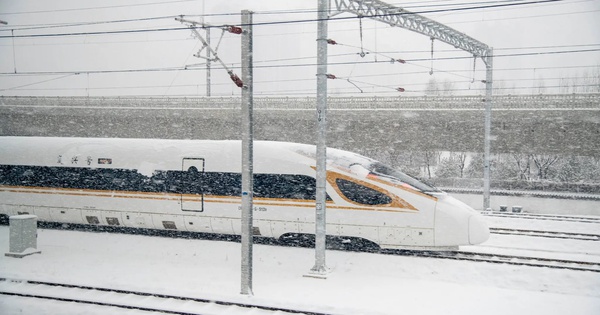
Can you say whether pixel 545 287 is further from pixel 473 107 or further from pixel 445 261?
pixel 473 107

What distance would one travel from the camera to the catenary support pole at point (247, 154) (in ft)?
31.7

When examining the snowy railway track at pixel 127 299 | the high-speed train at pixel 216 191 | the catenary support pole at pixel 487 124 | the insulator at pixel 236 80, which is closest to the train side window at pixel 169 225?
the high-speed train at pixel 216 191

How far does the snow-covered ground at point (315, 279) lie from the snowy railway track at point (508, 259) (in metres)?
0.35

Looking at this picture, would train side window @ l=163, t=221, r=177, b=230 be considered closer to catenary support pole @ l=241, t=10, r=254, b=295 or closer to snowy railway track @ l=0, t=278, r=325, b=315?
snowy railway track @ l=0, t=278, r=325, b=315

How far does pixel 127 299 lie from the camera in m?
9.34

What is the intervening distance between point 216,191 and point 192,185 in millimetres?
816

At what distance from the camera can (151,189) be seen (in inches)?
583

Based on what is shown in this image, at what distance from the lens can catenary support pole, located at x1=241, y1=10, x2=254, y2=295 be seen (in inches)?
380

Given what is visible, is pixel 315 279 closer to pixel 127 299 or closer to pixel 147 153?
pixel 127 299

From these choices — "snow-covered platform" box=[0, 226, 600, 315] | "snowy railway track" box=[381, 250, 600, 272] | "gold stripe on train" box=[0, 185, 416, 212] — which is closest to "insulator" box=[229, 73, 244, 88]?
"snow-covered platform" box=[0, 226, 600, 315]

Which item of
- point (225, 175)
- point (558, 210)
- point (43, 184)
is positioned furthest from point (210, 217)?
point (558, 210)

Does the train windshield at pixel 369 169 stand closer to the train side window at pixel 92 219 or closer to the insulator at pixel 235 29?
the insulator at pixel 235 29

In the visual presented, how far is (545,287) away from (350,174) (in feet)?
16.5

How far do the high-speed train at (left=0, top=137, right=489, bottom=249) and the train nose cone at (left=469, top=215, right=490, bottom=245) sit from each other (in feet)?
0.08
